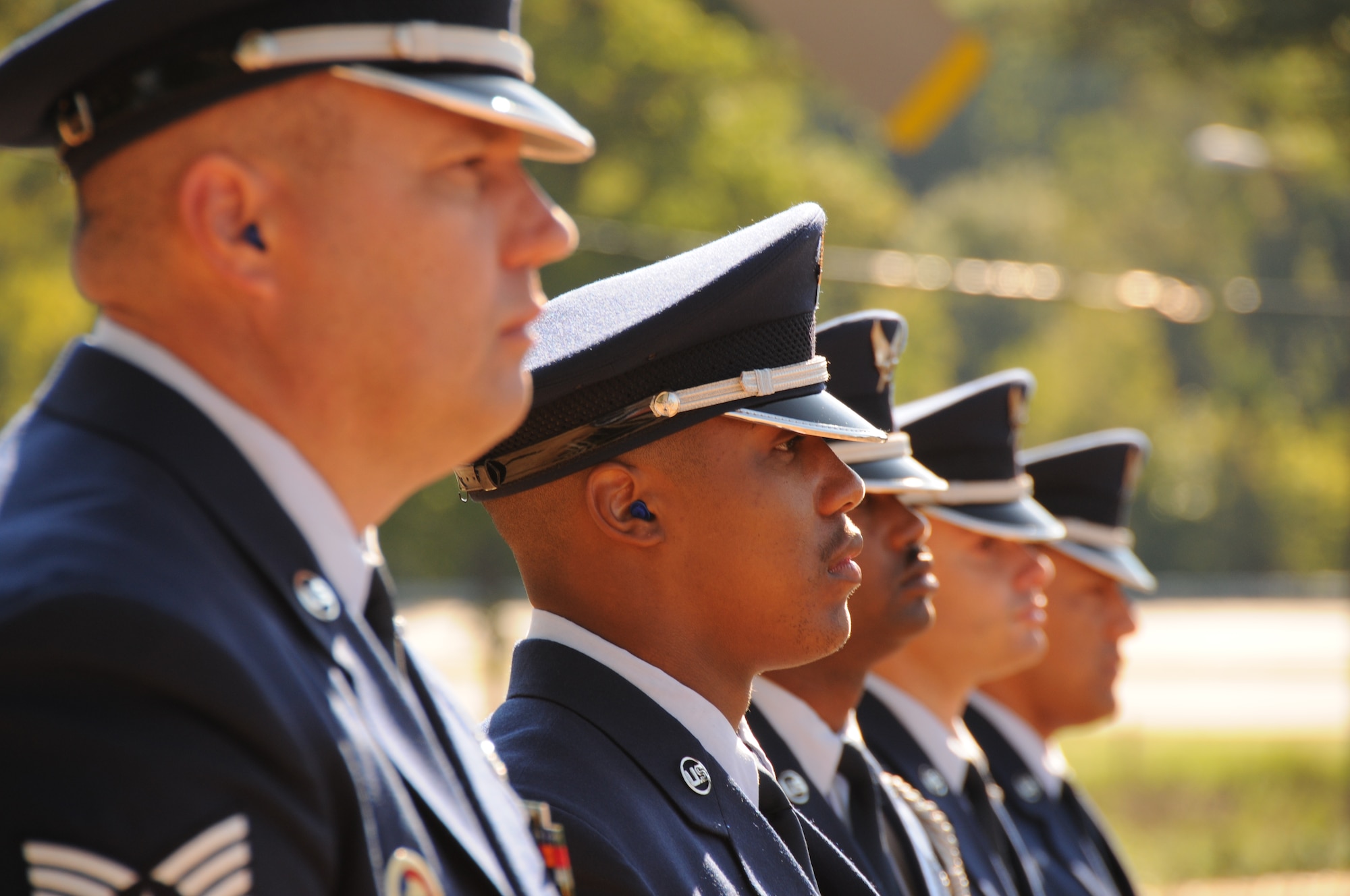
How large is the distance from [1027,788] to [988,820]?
A: 0.81 metres

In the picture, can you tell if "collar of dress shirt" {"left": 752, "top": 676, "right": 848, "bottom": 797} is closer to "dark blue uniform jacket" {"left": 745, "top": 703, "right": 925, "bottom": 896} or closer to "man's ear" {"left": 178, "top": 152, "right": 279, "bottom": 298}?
"dark blue uniform jacket" {"left": 745, "top": 703, "right": 925, "bottom": 896}

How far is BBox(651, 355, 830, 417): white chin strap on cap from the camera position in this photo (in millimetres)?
2438

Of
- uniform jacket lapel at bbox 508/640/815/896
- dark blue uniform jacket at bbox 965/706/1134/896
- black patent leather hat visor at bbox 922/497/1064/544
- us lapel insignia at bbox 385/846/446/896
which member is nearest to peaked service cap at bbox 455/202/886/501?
uniform jacket lapel at bbox 508/640/815/896

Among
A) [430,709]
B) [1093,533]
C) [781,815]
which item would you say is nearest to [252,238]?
[430,709]

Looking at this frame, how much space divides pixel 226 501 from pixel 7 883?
0.36 m

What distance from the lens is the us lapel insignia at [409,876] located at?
1.36 meters

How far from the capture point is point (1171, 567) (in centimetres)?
3775

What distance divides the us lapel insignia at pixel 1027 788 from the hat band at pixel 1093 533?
88cm

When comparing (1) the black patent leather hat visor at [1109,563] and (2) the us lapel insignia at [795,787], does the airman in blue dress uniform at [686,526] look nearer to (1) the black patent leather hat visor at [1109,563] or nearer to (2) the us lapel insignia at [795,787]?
(2) the us lapel insignia at [795,787]

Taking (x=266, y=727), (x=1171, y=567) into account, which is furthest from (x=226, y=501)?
(x=1171, y=567)

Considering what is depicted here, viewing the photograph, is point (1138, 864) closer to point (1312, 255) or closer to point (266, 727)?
point (266, 727)

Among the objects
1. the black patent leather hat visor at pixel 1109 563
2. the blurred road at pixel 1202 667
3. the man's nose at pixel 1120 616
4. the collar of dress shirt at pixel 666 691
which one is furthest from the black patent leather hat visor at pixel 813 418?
the blurred road at pixel 1202 667

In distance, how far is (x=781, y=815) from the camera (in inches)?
101

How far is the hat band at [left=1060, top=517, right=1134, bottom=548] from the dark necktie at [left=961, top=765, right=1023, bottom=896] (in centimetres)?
140
